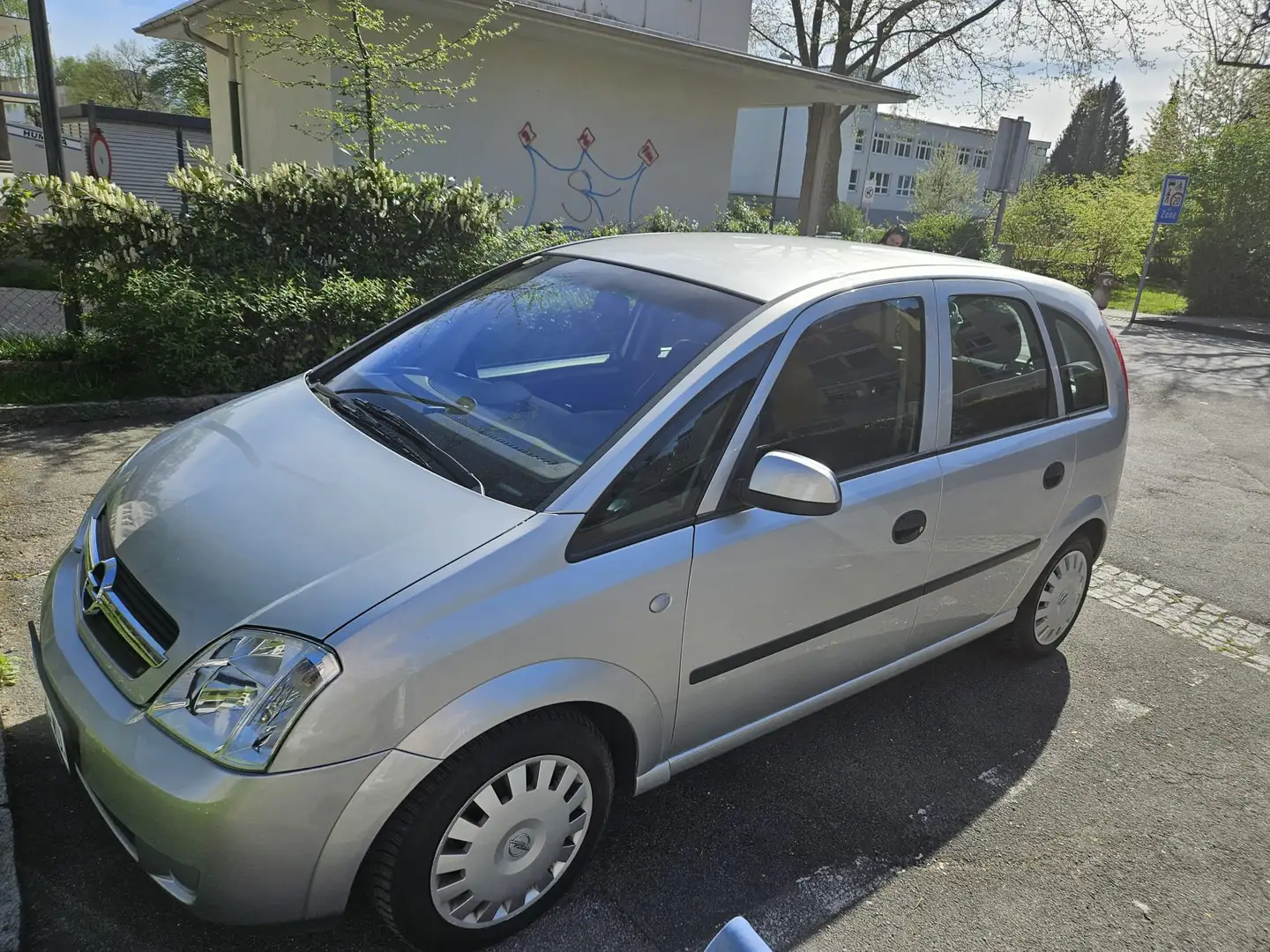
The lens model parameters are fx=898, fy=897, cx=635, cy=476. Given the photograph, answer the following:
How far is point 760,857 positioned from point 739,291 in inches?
69.9

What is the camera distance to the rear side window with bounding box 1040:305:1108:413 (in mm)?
3730

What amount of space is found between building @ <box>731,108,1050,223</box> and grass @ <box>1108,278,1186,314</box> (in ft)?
80.6

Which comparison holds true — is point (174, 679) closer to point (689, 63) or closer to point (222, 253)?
point (222, 253)

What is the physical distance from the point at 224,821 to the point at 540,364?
1628 millimetres

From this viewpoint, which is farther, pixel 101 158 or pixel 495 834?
pixel 101 158

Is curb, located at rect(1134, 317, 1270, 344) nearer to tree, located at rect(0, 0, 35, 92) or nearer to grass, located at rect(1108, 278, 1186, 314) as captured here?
grass, located at rect(1108, 278, 1186, 314)

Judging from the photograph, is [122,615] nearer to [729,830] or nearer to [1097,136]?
Result: [729,830]

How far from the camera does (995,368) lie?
11.2 feet

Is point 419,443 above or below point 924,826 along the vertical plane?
above

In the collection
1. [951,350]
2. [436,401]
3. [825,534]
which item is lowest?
[825,534]

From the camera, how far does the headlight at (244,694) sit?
192cm

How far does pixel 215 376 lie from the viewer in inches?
255

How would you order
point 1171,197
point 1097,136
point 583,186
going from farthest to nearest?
point 1097,136 < point 1171,197 < point 583,186

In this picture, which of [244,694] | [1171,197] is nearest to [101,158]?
[244,694]
